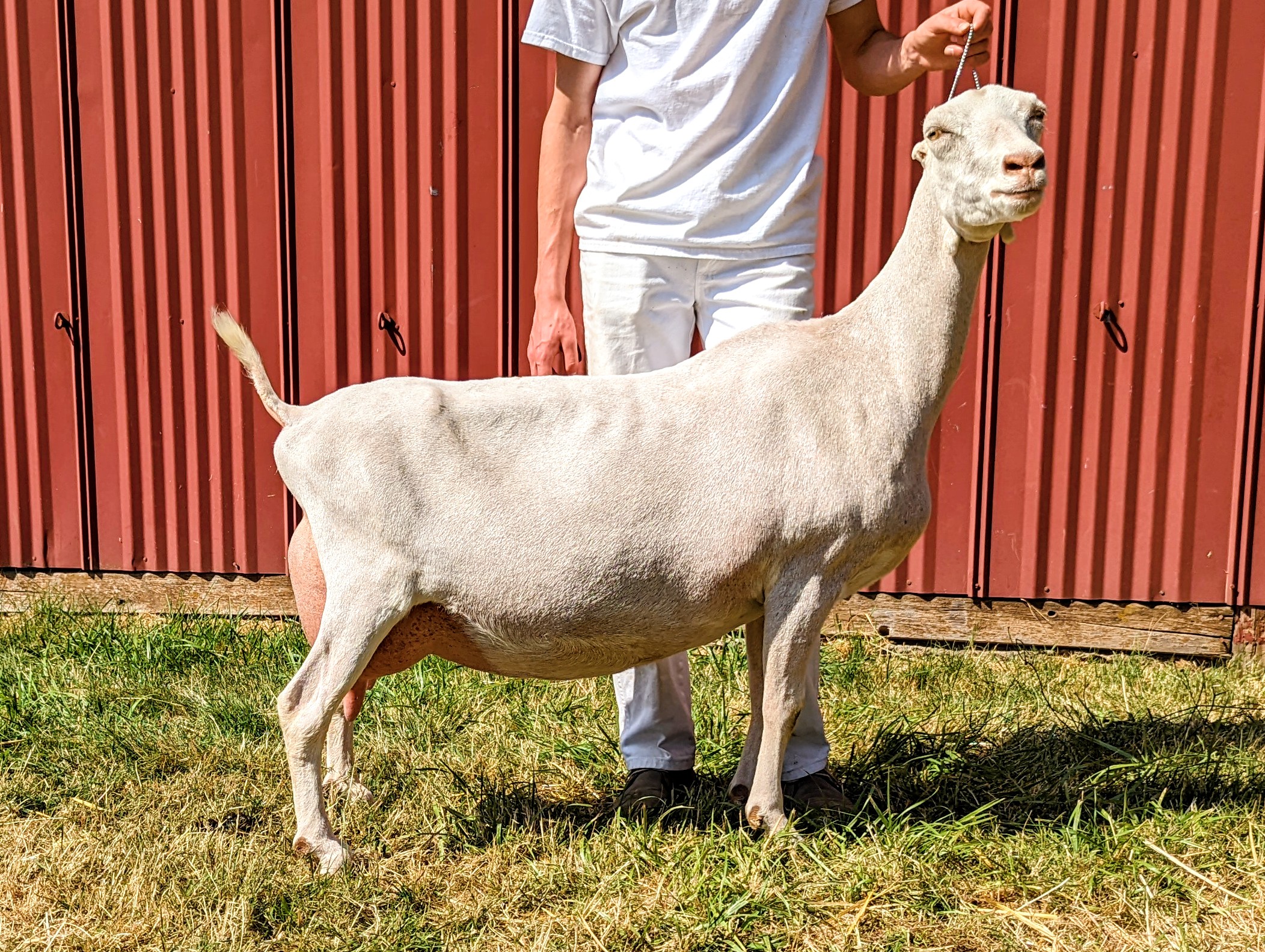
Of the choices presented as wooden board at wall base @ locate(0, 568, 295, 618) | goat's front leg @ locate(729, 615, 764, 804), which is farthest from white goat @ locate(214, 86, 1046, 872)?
wooden board at wall base @ locate(0, 568, 295, 618)

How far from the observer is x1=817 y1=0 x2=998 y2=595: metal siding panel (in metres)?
4.58

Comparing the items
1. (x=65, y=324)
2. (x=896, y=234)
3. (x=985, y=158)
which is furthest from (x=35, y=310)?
(x=985, y=158)

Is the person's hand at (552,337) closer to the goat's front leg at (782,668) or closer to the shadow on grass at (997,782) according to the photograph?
the goat's front leg at (782,668)

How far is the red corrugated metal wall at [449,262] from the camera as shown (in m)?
4.51

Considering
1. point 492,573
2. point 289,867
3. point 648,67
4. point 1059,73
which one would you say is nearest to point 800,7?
point 648,67

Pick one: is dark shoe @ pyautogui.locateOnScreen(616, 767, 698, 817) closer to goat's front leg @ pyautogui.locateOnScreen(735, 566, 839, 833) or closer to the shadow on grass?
the shadow on grass

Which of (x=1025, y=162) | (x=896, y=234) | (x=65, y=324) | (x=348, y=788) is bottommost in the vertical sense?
(x=348, y=788)

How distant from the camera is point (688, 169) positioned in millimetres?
3021

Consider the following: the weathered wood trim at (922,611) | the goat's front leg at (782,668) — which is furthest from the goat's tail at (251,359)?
the weathered wood trim at (922,611)

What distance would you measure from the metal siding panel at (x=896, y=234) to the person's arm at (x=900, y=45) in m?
1.30

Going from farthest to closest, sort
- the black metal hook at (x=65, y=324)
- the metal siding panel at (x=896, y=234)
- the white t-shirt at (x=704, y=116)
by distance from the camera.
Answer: the black metal hook at (x=65, y=324), the metal siding panel at (x=896, y=234), the white t-shirt at (x=704, y=116)

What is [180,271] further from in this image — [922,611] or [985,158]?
[985,158]

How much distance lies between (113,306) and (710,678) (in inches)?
119

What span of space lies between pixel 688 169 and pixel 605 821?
1747 millimetres
